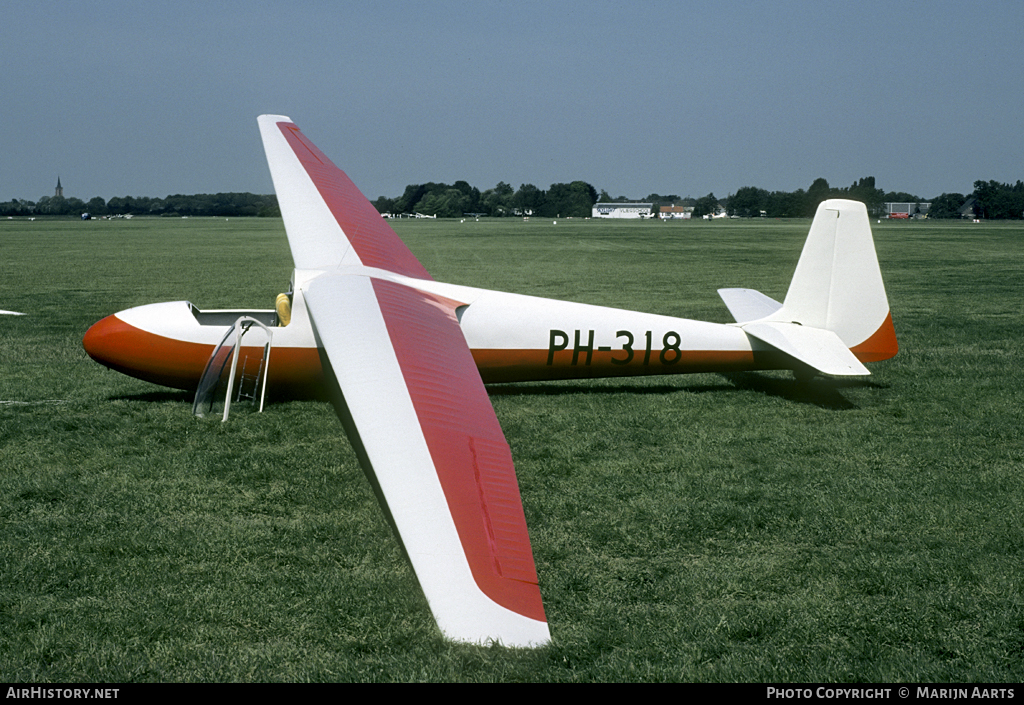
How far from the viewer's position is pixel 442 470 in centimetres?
373

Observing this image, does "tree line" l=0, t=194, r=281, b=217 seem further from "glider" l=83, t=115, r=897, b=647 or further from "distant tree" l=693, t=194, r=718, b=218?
"glider" l=83, t=115, r=897, b=647

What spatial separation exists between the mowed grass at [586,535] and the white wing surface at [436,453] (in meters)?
0.84

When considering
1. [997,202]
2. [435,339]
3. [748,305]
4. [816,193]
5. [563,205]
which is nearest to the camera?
[435,339]

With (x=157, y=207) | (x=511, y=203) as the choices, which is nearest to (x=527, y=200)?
(x=511, y=203)

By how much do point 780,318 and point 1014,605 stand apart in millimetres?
5779

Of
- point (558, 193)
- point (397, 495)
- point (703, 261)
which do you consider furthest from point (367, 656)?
point (558, 193)

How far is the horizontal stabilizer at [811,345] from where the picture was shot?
28.1 feet

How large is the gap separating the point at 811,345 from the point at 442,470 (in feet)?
21.5

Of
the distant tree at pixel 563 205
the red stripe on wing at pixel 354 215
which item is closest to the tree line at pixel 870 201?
the distant tree at pixel 563 205

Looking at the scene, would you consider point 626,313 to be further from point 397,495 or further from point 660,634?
point 397,495

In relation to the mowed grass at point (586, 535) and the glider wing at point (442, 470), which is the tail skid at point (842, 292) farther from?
the glider wing at point (442, 470)

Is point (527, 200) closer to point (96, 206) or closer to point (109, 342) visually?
point (96, 206)

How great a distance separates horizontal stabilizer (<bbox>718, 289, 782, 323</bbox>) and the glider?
30mm

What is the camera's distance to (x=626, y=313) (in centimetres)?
949
